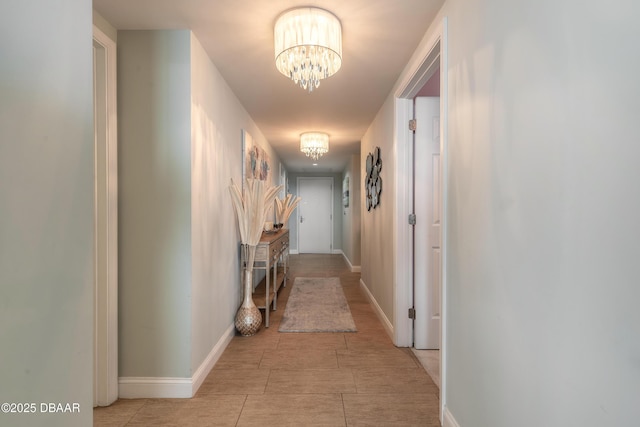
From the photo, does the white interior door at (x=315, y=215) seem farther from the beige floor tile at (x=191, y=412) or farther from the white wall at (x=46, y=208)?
the white wall at (x=46, y=208)

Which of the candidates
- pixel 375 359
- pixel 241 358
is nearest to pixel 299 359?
pixel 241 358

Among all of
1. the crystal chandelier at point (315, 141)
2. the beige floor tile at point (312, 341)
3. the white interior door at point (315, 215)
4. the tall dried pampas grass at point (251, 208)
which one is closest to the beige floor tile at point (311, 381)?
the beige floor tile at point (312, 341)

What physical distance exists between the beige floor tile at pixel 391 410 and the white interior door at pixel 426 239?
77cm

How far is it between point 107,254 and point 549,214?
2133 mm

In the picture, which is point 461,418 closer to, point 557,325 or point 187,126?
point 557,325

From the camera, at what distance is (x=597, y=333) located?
0.76 metres

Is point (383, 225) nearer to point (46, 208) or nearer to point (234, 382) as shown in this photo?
point (234, 382)

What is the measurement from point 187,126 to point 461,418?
214 centimetres

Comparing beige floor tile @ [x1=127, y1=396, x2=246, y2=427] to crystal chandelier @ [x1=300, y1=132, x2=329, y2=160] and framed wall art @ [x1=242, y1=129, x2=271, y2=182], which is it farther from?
crystal chandelier @ [x1=300, y1=132, x2=329, y2=160]

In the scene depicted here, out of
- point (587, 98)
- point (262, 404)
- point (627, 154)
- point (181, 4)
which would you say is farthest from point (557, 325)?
point (181, 4)

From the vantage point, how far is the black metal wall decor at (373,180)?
11.5 feet

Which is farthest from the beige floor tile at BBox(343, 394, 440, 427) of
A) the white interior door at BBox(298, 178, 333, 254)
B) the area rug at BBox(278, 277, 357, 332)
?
the white interior door at BBox(298, 178, 333, 254)

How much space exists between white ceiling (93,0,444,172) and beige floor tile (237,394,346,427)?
7.23 feet

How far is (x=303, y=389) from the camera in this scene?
6.64ft
